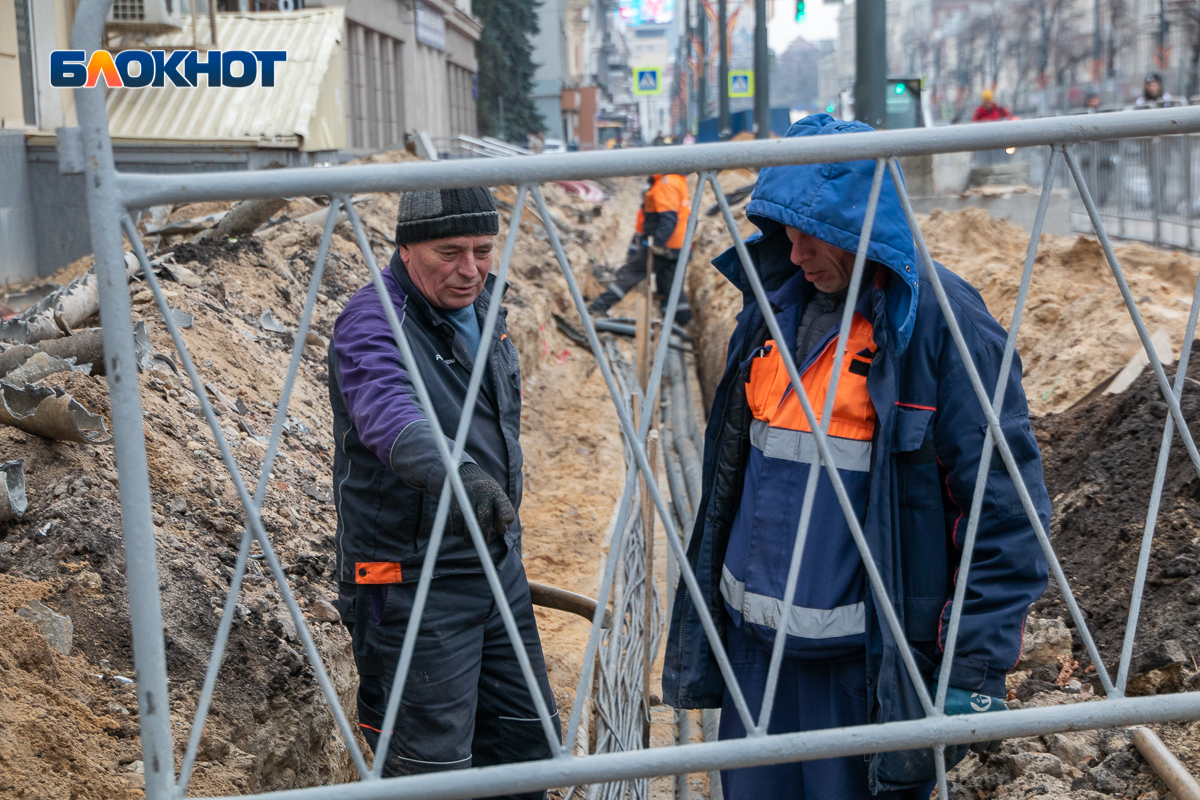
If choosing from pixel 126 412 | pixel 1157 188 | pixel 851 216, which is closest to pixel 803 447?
pixel 851 216

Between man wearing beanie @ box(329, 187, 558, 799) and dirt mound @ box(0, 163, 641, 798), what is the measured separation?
2.19 feet

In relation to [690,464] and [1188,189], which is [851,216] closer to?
[690,464]

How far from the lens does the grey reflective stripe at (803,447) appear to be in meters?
2.00

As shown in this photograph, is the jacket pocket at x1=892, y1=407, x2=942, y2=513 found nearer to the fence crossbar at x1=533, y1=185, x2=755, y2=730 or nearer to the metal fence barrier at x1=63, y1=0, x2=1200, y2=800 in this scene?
the metal fence barrier at x1=63, y1=0, x2=1200, y2=800

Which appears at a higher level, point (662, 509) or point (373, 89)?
point (373, 89)

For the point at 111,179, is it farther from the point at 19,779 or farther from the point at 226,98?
the point at 226,98

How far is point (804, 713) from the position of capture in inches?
85.1

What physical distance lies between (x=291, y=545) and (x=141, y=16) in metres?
8.45

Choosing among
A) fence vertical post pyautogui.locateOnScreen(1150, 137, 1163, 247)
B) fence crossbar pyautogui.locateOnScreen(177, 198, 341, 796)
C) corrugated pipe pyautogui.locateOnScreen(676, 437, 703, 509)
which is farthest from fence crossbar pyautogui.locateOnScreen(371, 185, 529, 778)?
fence vertical post pyautogui.locateOnScreen(1150, 137, 1163, 247)

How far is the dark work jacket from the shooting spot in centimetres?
219

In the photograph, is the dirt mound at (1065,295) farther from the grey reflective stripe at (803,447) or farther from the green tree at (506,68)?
the green tree at (506,68)

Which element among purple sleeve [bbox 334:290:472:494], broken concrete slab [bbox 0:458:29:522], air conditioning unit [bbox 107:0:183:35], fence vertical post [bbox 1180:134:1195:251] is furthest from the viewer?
fence vertical post [bbox 1180:134:1195:251]

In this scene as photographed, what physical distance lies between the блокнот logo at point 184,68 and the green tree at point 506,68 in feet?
83.0

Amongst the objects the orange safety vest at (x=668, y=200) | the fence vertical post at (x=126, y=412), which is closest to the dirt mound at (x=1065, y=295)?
the orange safety vest at (x=668, y=200)
